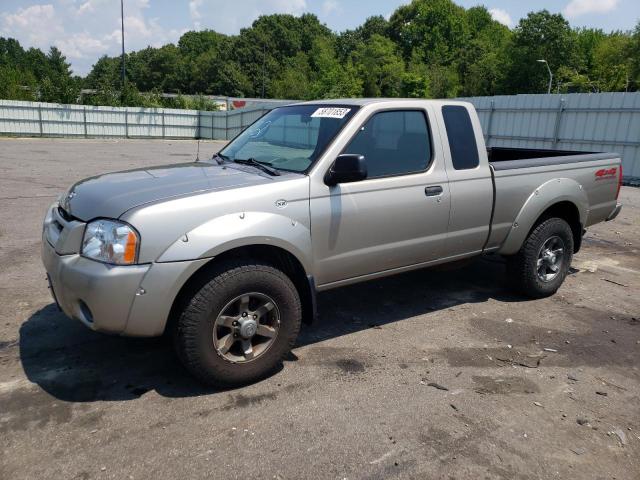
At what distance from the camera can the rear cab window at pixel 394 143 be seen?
402cm

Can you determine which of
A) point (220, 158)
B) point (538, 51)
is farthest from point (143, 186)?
point (538, 51)

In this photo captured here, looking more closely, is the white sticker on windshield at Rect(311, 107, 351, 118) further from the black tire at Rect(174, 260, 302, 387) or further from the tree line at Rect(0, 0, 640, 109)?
the tree line at Rect(0, 0, 640, 109)

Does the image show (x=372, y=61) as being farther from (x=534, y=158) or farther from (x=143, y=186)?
(x=143, y=186)

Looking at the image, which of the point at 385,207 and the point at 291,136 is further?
the point at 291,136

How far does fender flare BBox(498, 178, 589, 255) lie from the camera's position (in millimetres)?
4973

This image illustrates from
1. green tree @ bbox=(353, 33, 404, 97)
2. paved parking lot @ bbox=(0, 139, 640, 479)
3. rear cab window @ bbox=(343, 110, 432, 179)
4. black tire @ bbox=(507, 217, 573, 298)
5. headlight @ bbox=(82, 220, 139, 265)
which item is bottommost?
paved parking lot @ bbox=(0, 139, 640, 479)

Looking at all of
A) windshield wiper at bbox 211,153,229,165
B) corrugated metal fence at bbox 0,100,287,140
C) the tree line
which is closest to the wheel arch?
windshield wiper at bbox 211,153,229,165

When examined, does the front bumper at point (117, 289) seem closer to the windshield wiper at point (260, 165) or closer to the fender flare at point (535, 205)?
the windshield wiper at point (260, 165)

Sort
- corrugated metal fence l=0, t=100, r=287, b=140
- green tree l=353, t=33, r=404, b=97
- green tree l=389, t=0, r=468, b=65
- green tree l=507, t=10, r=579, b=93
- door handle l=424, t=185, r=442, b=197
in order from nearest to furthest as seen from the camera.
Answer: door handle l=424, t=185, r=442, b=197, corrugated metal fence l=0, t=100, r=287, b=140, green tree l=507, t=10, r=579, b=93, green tree l=353, t=33, r=404, b=97, green tree l=389, t=0, r=468, b=65

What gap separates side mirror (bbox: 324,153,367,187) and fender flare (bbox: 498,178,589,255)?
196 centimetres

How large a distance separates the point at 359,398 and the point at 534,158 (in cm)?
364

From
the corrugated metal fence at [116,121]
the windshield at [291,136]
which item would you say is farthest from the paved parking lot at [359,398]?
the corrugated metal fence at [116,121]

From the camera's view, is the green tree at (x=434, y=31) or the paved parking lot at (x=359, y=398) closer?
the paved parking lot at (x=359, y=398)

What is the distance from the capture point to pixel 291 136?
13.7ft
